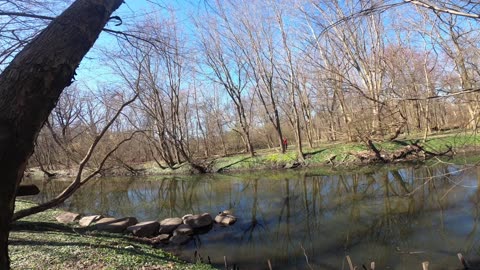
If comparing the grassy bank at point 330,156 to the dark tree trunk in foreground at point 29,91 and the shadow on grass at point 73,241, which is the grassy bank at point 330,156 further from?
the dark tree trunk in foreground at point 29,91

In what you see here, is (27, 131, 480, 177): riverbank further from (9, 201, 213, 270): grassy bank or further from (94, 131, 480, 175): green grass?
(9, 201, 213, 270): grassy bank

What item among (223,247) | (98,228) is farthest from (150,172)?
(223,247)

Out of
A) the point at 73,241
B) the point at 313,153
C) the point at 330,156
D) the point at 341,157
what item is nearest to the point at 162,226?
the point at 73,241

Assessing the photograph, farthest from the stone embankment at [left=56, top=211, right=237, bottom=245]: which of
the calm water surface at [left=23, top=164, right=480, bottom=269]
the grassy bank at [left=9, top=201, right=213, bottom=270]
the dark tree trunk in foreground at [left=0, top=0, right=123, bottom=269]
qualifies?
the dark tree trunk in foreground at [left=0, top=0, right=123, bottom=269]

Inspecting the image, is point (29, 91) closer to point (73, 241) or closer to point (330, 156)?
point (73, 241)

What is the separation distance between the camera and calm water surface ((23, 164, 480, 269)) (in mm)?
8258

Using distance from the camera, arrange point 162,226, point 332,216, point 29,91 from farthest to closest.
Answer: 1. point 162,226
2. point 332,216
3. point 29,91

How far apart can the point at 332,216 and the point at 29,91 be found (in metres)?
11.7

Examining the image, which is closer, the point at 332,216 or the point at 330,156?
the point at 332,216

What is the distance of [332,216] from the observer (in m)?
12.2

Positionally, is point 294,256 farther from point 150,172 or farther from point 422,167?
point 150,172

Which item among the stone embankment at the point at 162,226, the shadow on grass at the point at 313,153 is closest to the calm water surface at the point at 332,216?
the stone embankment at the point at 162,226

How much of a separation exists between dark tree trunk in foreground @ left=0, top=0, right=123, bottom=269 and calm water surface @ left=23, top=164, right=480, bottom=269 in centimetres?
421

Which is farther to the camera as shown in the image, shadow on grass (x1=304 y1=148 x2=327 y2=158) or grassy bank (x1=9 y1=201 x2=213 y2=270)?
shadow on grass (x1=304 y1=148 x2=327 y2=158)
